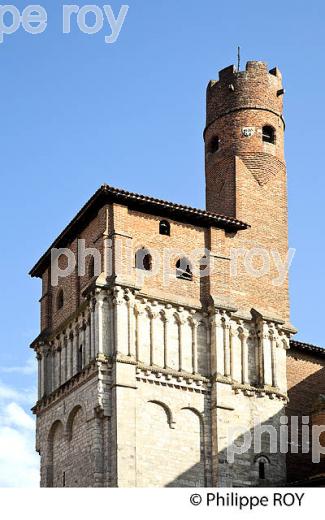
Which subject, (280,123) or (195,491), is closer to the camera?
(195,491)

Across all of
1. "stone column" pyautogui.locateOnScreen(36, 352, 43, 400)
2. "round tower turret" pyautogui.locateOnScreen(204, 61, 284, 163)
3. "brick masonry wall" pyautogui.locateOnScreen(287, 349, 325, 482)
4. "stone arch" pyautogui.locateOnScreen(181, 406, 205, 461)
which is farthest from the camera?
"round tower turret" pyautogui.locateOnScreen(204, 61, 284, 163)

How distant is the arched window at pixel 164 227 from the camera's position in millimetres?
38844

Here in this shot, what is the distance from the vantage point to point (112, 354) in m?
36.5

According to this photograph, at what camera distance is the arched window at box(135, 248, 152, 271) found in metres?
38.0

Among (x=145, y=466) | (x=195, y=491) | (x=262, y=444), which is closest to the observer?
(x=195, y=491)

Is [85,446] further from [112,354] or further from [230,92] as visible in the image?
[230,92]

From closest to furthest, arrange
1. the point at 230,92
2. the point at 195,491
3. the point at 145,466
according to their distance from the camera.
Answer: the point at 195,491 → the point at 145,466 → the point at 230,92

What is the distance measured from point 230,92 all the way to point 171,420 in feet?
37.7

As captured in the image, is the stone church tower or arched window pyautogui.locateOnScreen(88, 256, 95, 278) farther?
arched window pyautogui.locateOnScreen(88, 256, 95, 278)

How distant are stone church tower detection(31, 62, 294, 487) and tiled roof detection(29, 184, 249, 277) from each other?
0.14 feet

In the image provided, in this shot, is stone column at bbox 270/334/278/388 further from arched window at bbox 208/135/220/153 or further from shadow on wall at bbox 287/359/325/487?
arched window at bbox 208/135/220/153

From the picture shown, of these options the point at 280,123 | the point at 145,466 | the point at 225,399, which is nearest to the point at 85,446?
the point at 145,466

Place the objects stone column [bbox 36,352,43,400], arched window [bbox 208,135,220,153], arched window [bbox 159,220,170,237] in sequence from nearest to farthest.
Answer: arched window [bbox 159,220,170,237] < stone column [bbox 36,352,43,400] < arched window [bbox 208,135,220,153]

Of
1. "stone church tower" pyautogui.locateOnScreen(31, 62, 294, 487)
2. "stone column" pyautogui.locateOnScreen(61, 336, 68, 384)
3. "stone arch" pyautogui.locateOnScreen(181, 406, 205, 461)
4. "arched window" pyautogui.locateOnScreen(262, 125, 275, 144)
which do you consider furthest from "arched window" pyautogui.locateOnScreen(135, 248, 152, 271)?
"arched window" pyautogui.locateOnScreen(262, 125, 275, 144)
